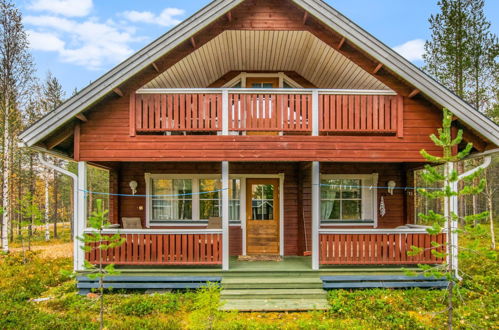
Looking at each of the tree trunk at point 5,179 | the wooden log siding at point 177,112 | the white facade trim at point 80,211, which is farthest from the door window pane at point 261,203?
the tree trunk at point 5,179

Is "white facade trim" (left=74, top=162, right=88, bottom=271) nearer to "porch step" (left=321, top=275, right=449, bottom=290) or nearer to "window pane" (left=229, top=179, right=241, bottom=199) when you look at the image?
"window pane" (left=229, top=179, right=241, bottom=199)

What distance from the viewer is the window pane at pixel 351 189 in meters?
9.95

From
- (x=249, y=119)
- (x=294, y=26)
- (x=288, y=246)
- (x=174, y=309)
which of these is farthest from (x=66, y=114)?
(x=288, y=246)

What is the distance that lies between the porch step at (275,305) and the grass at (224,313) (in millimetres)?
107

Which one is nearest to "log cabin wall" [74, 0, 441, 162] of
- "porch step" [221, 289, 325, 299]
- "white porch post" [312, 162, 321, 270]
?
"white porch post" [312, 162, 321, 270]

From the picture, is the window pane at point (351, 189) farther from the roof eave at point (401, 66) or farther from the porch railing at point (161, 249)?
the porch railing at point (161, 249)

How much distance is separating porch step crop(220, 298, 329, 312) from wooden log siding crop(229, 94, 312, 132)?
11.4ft

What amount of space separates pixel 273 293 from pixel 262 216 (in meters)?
2.99

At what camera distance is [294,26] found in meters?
7.62

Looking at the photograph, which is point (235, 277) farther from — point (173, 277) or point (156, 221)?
point (156, 221)

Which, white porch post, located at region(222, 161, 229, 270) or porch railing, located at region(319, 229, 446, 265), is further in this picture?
Result: porch railing, located at region(319, 229, 446, 265)

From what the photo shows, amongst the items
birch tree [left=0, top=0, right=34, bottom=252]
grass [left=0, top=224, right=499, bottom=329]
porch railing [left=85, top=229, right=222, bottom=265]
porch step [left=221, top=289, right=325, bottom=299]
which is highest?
birch tree [left=0, top=0, right=34, bottom=252]

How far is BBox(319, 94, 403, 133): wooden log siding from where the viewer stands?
7.72 m

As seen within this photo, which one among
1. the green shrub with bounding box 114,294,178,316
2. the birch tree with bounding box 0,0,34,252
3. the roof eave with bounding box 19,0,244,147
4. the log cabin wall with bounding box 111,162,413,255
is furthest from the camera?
the birch tree with bounding box 0,0,34,252
